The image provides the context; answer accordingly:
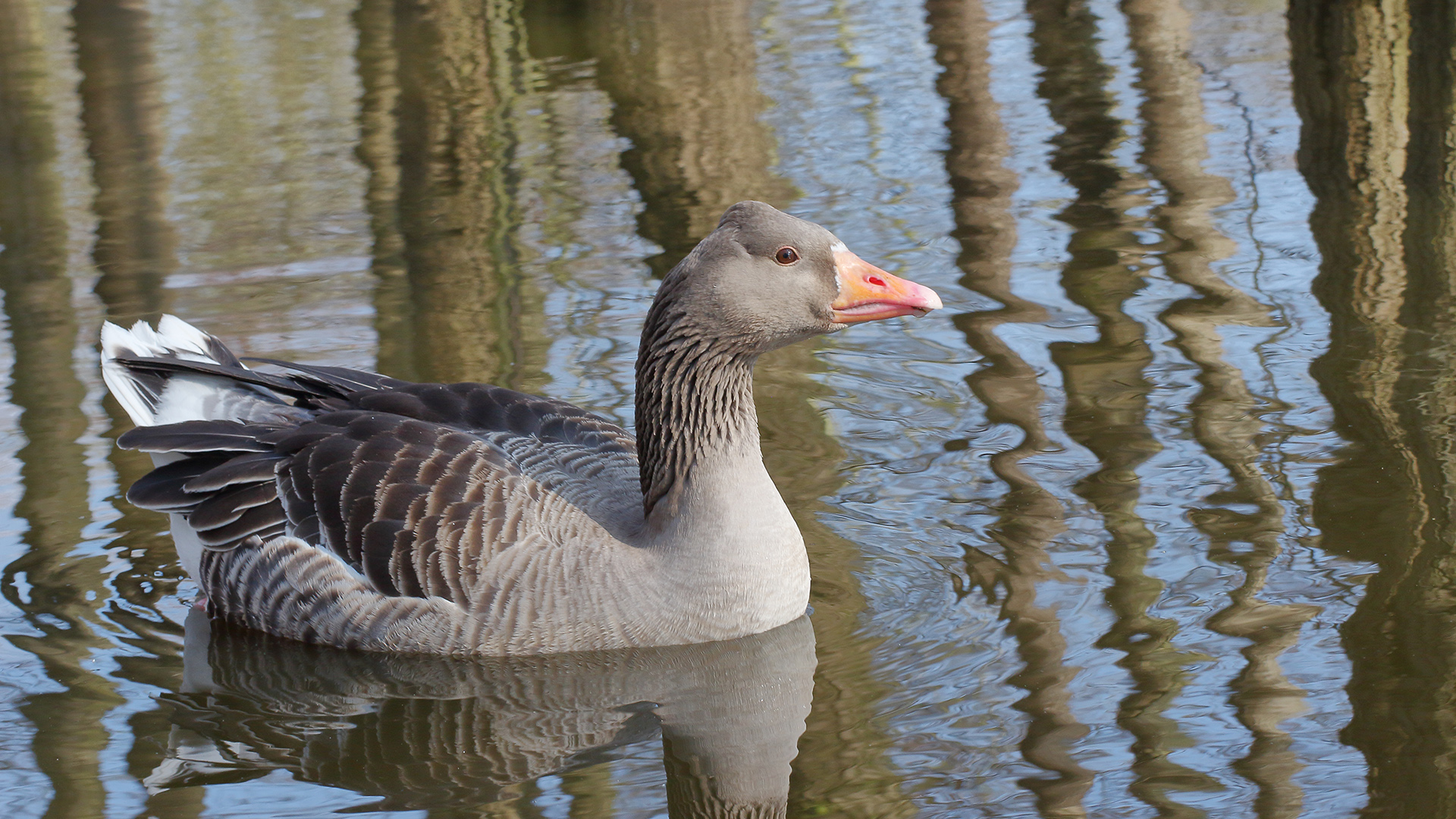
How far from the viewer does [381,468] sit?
630 centimetres

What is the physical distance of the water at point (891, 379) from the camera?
17.7 feet

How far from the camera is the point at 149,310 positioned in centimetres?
1038

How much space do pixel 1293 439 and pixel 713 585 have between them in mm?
2868

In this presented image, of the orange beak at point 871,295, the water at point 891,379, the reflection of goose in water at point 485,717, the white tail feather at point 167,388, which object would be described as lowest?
the reflection of goose in water at point 485,717

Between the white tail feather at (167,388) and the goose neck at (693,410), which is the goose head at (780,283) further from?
the white tail feather at (167,388)

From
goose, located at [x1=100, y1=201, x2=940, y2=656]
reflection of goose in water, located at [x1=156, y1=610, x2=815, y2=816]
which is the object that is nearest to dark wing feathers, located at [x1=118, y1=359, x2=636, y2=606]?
goose, located at [x1=100, y1=201, x2=940, y2=656]

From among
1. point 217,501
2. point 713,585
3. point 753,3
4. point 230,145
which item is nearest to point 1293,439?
point 713,585

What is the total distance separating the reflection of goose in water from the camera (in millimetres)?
5426

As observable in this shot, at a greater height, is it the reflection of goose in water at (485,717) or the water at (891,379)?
the water at (891,379)

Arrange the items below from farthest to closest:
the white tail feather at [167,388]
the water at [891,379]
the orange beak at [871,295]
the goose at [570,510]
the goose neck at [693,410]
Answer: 1. the white tail feather at [167,388]
2. the goose neck at [693,410]
3. the goose at [570,510]
4. the orange beak at [871,295]
5. the water at [891,379]

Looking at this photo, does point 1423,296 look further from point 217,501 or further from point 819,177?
point 217,501

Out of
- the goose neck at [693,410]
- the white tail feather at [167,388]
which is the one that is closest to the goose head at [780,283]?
the goose neck at [693,410]

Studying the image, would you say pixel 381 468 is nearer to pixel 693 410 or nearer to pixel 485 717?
pixel 485 717

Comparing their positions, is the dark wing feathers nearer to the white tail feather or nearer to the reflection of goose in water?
the white tail feather
